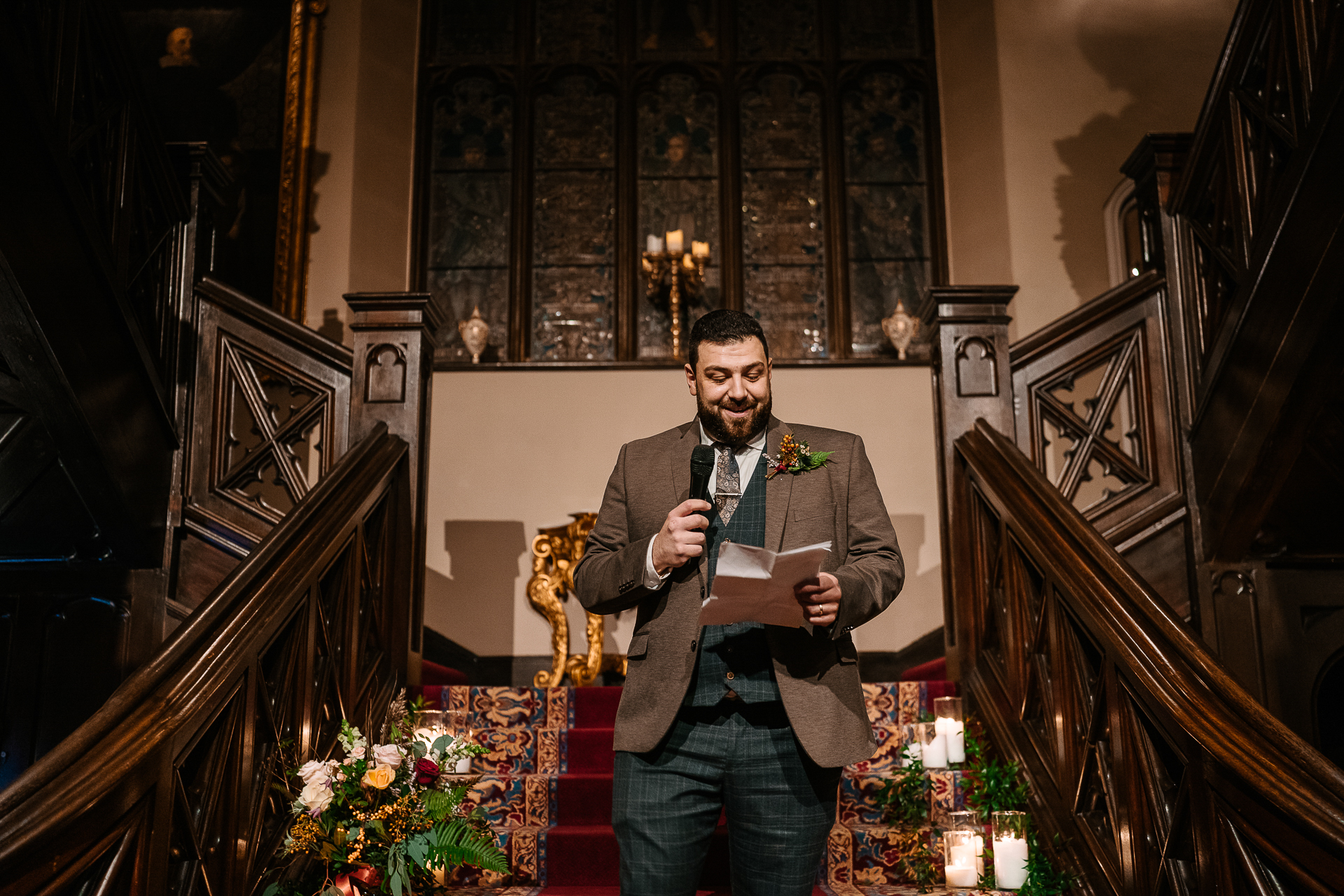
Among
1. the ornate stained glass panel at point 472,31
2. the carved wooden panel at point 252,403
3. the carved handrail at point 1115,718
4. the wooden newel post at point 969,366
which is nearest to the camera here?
the carved handrail at point 1115,718

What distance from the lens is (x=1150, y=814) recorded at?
8.68 feet

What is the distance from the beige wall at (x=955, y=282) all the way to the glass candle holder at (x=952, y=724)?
294 centimetres

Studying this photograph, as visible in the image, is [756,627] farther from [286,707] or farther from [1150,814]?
[286,707]

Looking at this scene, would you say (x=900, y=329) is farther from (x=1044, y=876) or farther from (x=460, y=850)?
(x=460, y=850)

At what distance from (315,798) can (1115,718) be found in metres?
1.95

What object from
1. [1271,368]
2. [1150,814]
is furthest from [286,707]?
[1271,368]

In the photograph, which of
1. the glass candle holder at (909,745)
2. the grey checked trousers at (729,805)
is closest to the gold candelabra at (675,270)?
the glass candle holder at (909,745)

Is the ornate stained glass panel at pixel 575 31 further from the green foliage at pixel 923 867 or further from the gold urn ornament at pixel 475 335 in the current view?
the green foliage at pixel 923 867

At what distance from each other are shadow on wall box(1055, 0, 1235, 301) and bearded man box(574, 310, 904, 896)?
5132mm

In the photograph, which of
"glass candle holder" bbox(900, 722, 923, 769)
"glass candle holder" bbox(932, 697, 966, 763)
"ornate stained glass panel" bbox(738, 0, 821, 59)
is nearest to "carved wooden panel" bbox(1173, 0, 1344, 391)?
"glass candle holder" bbox(932, 697, 966, 763)

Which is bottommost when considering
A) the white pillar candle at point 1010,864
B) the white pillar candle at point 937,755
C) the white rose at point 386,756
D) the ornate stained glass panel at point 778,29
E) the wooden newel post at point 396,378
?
the white pillar candle at point 1010,864

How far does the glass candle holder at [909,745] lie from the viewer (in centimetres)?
353

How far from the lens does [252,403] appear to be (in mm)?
4309

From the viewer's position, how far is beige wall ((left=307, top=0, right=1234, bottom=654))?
668cm
